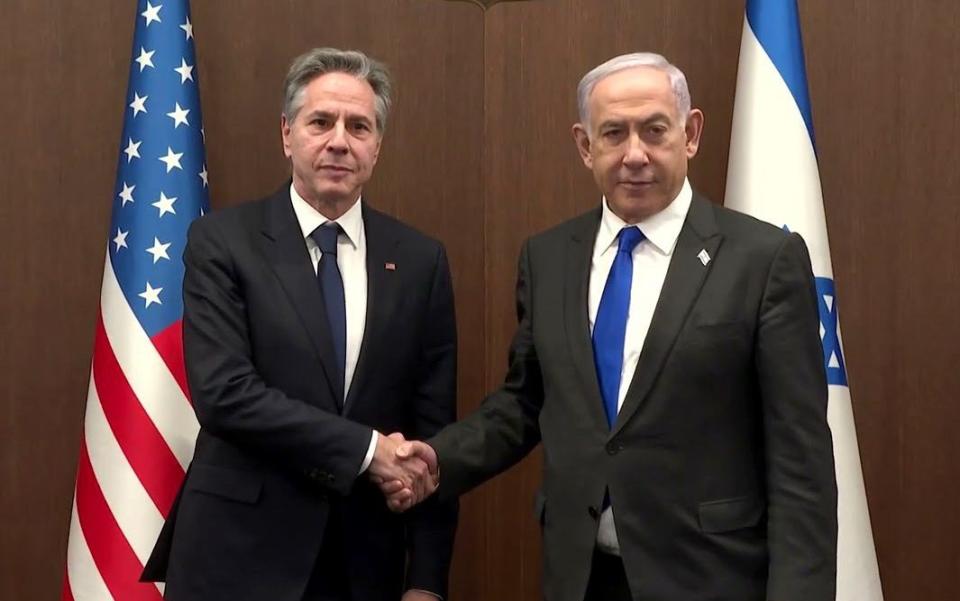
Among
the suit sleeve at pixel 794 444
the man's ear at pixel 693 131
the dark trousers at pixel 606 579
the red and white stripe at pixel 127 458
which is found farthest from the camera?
the red and white stripe at pixel 127 458

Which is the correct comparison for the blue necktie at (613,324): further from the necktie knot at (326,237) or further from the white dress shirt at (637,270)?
the necktie knot at (326,237)

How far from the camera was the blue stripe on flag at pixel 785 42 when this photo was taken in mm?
2855

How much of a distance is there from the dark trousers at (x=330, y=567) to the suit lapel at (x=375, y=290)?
9.4 inches

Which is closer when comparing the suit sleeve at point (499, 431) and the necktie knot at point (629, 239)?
the necktie knot at point (629, 239)

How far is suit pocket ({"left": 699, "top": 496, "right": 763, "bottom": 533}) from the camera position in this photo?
1.90 meters

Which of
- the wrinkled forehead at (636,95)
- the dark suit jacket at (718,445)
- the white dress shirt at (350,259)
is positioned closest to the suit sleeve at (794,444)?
the dark suit jacket at (718,445)

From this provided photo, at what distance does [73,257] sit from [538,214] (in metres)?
1.34

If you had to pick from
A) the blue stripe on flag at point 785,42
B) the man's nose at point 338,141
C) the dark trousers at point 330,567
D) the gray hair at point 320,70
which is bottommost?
the dark trousers at point 330,567

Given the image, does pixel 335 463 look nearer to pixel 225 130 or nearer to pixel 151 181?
pixel 151 181

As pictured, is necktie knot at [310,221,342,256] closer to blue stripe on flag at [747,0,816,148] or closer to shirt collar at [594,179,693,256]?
shirt collar at [594,179,693,256]

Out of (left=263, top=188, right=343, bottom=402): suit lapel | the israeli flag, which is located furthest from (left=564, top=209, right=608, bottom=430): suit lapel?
the israeli flag

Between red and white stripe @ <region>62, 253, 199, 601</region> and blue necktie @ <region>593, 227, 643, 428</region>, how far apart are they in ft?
4.15

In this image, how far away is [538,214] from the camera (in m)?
3.33

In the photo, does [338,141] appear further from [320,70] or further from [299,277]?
[299,277]
